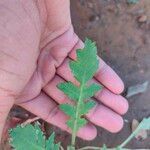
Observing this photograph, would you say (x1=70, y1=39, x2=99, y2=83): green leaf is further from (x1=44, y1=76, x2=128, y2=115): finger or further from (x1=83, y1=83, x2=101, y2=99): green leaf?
(x1=44, y1=76, x2=128, y2=115): finger

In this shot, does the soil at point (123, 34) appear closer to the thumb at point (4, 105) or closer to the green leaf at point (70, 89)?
the green leaf at point (70, 89)

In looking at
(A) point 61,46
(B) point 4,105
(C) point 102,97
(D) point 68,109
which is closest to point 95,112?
(C) point 102,97

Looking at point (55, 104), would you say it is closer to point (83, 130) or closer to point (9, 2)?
point (83, 130)

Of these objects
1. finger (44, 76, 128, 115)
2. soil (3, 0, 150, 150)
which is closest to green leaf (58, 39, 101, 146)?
finger (44, 76, 128, 115)

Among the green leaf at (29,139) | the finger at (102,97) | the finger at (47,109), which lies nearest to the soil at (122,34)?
the finger at (102,97)

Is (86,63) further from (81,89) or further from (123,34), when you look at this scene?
(123,34)

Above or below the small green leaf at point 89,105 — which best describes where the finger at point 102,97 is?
below
